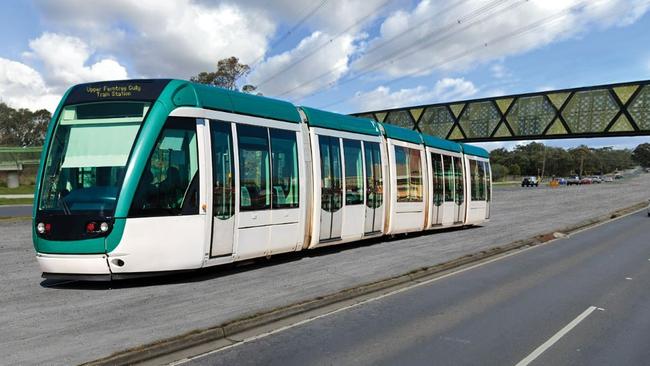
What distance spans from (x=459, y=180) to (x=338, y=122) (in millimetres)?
8502

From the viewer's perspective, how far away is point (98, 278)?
7754 mm

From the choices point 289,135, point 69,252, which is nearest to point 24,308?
point 69,252

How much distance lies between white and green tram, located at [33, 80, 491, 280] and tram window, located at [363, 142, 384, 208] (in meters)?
1.67

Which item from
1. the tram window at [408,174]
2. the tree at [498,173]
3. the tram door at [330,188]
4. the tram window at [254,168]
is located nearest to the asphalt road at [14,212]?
the tram door at [330,188]

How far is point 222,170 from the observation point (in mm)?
8859

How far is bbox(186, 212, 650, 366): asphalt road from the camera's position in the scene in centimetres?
538

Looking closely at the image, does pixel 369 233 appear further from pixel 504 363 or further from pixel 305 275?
pixel 504 363

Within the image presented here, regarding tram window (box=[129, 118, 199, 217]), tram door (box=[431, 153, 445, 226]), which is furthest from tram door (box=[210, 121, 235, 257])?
tram door (box=[431, 153, 445, 226])

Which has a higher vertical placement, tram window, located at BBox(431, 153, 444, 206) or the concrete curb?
tram window, located at BBox(431, 153, 444, 206)

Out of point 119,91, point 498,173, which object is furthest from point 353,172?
point 498,173

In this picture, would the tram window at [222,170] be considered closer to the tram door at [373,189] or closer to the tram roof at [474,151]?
the tram door at [373,189]

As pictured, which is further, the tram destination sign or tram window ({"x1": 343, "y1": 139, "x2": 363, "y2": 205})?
tram window ({"x1": 343, "y1": 139, "x2": 363, "y2": 205})

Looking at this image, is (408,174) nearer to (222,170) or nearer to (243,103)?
(243,103)

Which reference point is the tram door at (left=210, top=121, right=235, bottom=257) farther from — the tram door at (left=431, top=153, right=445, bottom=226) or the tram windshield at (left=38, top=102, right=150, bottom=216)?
the tram door at (left=431, top=153, right=445, bottom=226)
